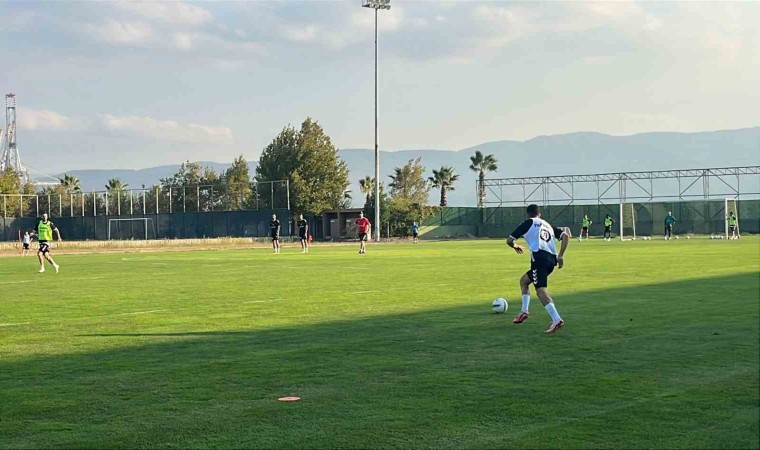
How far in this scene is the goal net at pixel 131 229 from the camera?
81.4 metres

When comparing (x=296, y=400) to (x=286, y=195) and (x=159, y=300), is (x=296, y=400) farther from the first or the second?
(x=286, y=195)

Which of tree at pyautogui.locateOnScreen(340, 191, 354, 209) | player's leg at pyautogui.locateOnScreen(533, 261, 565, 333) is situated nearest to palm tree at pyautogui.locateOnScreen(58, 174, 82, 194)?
tree at pyautogui.locateOnScreen(340, 191, 354, 209)

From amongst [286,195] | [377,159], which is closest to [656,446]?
[377,159]

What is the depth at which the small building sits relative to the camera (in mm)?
88562

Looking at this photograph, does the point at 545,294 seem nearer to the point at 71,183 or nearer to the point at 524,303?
the point at 524,303

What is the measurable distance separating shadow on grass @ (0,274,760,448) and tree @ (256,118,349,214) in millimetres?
76510

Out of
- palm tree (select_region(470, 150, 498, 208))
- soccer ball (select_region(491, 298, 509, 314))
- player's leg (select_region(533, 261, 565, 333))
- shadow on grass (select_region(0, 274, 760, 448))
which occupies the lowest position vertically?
shadow on grass (select_region(0, 274, 760, 448))

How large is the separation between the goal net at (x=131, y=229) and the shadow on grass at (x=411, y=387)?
69869 mm

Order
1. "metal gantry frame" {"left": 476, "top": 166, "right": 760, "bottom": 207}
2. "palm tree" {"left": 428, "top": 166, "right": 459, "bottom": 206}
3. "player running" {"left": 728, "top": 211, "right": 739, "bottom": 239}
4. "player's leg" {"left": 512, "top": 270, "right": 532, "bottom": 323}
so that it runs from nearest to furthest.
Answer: "player's leg" {"left": 512, "top": 270, "right": 532, "bottom": 323}, "player running" {"left": 728, "top": 211, "right": 739, "bottom": 239}, "metal gantry frame" {"left": 476, "top": 166, "right": 760, "bottom": 207}, "palm tree" {"left": 428, "top": 166, "right": 459, "bottom": 206}

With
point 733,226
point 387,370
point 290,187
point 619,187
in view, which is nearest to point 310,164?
point 290,187

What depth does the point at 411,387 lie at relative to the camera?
353 inches

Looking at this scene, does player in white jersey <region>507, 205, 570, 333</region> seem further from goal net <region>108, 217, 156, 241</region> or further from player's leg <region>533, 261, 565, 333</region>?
goal net <region>108, 217, 156, 241</region>

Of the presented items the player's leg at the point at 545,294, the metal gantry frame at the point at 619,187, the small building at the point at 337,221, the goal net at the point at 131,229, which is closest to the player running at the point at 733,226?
the metal gantry frame at the point at 619,187

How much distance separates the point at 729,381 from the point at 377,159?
65.1 m
